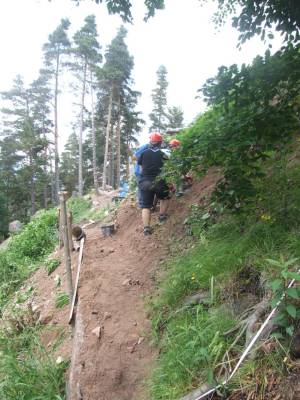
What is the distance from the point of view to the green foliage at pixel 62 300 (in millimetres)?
5481

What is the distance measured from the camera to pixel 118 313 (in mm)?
4285

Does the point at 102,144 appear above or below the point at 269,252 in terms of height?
above

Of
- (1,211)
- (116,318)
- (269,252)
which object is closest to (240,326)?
(269,252)

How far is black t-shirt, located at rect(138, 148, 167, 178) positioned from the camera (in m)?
6.18

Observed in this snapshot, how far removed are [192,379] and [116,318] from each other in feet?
5.99

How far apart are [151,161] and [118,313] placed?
2.99 m

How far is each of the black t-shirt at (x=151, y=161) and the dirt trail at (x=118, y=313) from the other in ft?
3.38

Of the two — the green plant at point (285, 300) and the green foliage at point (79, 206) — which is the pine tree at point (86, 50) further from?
the green plant at point (285, 300)

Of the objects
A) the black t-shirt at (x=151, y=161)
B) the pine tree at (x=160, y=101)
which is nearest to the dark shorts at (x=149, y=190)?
the black t-shirt at (x=151, y=161)

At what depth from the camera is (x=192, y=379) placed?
2.55 meters

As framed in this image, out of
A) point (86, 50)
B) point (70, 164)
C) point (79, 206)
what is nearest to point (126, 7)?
point (79, 206)

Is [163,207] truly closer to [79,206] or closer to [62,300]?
[62,300]

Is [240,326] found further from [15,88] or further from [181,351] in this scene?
[15,88]

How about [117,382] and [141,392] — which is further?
[117,382]
